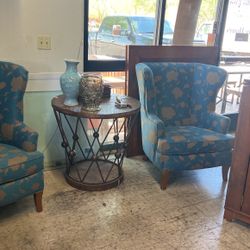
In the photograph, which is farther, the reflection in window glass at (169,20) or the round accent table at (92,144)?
the reflection in window glass at (169,20)

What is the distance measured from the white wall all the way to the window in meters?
0.15

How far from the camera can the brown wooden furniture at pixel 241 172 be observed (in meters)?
2.00

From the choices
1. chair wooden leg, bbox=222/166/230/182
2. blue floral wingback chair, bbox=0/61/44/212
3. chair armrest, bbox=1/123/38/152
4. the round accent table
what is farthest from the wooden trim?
chair armrest, bbox=1/123/38/152

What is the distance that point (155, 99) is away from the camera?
269 centimetres

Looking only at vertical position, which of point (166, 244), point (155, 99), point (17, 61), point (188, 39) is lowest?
point (166, 244)

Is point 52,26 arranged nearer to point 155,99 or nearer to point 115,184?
point 155,99

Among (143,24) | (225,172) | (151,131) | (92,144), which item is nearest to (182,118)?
(151,131)

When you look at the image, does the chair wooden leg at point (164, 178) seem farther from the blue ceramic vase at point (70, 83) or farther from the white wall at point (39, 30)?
the white wall at point (39, 30)

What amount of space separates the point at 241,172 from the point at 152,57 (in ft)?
4.52

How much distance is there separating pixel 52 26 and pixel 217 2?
77.0 inches

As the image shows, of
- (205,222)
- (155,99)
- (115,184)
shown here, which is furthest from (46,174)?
(205,222)

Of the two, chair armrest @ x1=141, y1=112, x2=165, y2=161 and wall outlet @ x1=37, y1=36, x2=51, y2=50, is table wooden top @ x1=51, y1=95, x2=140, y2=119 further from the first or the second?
wall outlet @ x1=37, y1=36, x2=51, y2=50

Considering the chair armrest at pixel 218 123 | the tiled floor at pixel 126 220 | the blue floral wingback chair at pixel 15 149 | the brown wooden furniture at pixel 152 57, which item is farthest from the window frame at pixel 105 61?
the tiled floor at pixel 126 220

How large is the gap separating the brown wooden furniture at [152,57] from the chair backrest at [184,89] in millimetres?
126
